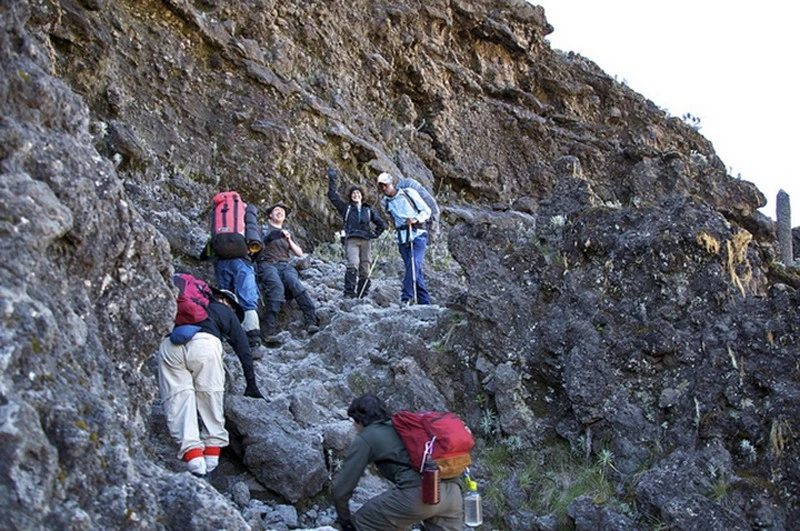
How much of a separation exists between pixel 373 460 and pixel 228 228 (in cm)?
462

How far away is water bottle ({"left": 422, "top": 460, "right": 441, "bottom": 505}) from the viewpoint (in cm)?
632

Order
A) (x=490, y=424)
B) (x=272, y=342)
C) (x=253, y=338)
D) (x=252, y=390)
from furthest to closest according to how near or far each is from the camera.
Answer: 1. (x=272, y=342)
2. (x=253, y=338)
3. (x=490, y=424)
4. (x=252, y=390)

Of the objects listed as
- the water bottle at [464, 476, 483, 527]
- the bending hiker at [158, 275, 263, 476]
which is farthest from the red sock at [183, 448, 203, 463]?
the water bottle at [464, 476, 483, 527]

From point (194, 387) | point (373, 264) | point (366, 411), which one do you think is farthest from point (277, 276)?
point (366, 411)

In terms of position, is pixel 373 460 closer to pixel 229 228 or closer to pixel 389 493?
pixel 389 493

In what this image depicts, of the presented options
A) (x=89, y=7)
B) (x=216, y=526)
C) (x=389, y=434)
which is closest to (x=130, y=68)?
(x=89, y=7)

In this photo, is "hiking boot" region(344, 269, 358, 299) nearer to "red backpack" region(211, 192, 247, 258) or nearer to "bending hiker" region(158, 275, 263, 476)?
"red backpack" region(211, 192, 247, 258)

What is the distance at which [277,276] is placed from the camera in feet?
37.1

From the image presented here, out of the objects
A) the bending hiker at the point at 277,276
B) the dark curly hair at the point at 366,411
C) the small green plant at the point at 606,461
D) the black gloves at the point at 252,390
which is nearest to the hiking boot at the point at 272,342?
the bending hiker at the point at 277,276

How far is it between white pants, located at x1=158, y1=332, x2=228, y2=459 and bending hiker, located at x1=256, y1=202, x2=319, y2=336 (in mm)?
3436

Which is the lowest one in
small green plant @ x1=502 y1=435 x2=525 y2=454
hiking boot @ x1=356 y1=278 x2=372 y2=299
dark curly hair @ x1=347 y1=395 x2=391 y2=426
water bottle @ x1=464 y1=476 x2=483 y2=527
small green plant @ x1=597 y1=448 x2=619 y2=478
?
water bottle @ x1=464 y1=476 x2=483 y2=527

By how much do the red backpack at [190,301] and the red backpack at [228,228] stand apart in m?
2.06

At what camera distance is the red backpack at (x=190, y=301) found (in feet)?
25.2

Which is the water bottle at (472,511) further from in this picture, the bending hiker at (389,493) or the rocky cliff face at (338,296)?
the rocky cliff face at (338,296)
